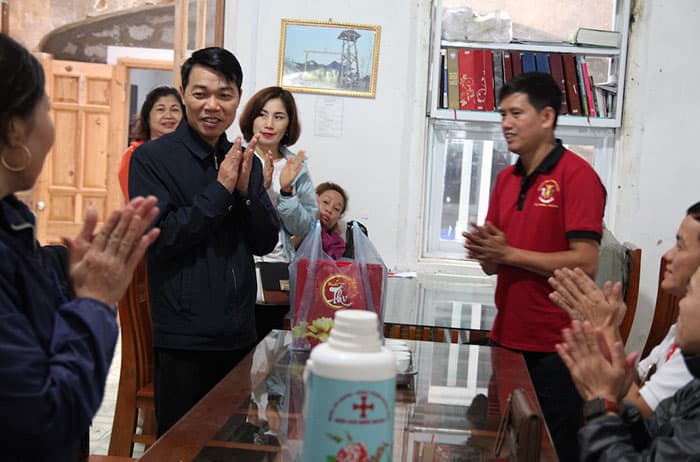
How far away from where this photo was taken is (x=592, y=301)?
149cm

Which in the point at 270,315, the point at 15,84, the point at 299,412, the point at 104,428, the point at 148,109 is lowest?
the point at 104,428

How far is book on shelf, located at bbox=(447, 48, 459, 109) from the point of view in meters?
4.30

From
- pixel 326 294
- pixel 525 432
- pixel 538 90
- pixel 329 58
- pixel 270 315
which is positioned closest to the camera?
pixel 525 432

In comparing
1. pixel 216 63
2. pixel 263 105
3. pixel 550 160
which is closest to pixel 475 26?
pixel 263 105

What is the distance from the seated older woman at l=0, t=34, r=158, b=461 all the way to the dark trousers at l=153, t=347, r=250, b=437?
85 centimetres

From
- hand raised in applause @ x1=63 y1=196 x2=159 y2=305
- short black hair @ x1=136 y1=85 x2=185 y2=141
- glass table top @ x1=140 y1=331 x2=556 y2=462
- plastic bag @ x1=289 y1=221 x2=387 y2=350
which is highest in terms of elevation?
short black hair @ x1=136 y1=85 x2=185 y2=141

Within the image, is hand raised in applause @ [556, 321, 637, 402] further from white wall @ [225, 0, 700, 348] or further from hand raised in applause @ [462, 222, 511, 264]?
white wall @ [225, 0, 700, 348]

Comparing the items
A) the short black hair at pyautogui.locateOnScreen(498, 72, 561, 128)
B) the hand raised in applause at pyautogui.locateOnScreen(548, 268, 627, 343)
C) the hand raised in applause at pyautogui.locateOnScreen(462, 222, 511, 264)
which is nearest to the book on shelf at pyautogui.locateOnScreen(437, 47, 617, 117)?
the short black hair at pyautogui.locateOnScreen(498, 72, 561, 128)

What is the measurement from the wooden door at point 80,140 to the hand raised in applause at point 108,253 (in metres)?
6.03

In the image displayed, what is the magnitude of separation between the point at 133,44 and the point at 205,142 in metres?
5.64

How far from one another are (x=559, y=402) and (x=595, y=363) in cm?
99

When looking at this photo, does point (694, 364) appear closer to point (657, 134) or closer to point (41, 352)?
point (41, 352)

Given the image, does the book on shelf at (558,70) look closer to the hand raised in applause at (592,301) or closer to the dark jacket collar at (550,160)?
the dark jacket collar at (550,160)

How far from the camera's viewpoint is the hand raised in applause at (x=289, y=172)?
2.98m
